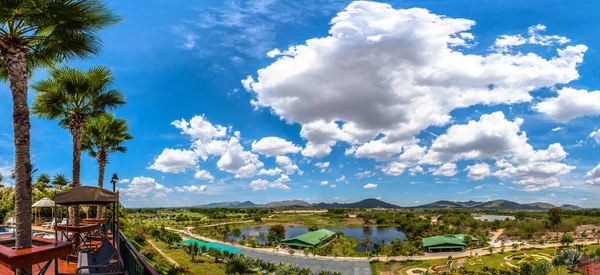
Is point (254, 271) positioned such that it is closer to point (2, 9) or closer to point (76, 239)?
point (76, 239)

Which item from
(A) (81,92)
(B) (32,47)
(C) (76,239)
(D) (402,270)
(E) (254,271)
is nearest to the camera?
(B) (32,47)

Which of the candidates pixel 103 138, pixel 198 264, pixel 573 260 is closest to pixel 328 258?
pixel 198 264

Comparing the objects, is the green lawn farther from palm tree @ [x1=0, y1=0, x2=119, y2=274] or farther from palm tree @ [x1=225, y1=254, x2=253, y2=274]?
palm tree @ [x1=0, y1=0, x2=119, y2=274]

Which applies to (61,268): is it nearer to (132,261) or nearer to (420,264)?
(132,261)

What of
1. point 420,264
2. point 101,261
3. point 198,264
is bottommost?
point 420,264

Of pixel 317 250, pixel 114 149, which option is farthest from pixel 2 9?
pixel 317 250

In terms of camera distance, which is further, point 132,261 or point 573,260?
point 573,260

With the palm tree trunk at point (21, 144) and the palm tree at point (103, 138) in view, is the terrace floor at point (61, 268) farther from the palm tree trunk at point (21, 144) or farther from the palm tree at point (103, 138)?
the palm tree at point (103, 138)
